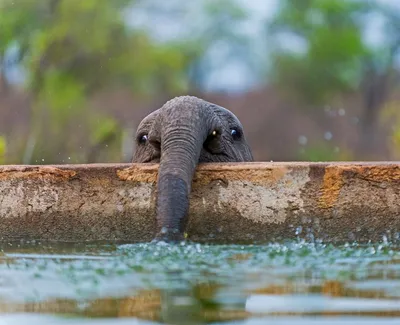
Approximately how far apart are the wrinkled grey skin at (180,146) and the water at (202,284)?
0.37m

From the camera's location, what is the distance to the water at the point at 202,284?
5.52m

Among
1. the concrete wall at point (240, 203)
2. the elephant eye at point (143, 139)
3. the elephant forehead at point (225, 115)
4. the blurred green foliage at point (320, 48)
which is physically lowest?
the concrete wall at point (240, 203)

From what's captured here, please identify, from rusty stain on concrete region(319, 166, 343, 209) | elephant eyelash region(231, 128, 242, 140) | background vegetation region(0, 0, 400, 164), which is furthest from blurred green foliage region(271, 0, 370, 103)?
rusty stain on concrete region(319, 166, 343, 209)

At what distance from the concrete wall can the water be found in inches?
18.2

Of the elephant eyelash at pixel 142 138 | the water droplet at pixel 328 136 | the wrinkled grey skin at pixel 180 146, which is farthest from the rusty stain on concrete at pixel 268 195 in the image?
the water droplet at pixel 328 136

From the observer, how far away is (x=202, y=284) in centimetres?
648

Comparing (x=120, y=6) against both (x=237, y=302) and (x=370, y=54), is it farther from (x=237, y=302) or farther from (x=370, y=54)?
(x=237, y=302)

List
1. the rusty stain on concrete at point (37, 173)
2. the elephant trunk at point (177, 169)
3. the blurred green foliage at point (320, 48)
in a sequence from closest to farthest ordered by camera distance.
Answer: the elephant trunk at point (177, 169) → the rusty stain on concrete at point (37, 173) → the blurred green foliage at point (320, 48)

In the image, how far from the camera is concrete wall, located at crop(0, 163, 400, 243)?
29.2 feet

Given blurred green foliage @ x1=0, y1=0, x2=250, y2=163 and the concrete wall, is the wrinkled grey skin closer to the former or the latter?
the concrete wall

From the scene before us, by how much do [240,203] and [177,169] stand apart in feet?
1.65

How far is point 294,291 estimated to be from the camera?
618cm

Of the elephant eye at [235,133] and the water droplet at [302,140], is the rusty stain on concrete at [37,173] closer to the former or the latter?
the elephant eye at [235,133]

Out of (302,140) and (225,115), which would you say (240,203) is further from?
(302,140)
